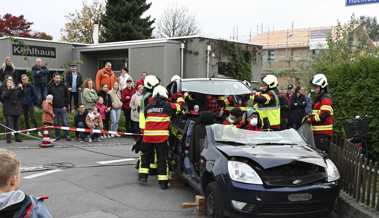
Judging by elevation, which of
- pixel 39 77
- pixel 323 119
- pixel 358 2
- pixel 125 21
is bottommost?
pixel 323 119

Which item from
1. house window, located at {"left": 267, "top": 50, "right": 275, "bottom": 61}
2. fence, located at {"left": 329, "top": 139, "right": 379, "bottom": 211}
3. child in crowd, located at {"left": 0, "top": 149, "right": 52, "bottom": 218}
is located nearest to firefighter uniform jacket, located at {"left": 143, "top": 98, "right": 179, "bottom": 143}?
fence, located at {"left": 329, "top": 139, "right": 379, "bottom": 211}

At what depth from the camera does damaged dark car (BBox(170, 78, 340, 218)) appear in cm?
564

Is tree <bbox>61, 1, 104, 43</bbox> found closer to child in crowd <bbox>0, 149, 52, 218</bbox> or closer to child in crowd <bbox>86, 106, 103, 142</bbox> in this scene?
child in crowd <bbox>86, 106, 103, 142</bbox>

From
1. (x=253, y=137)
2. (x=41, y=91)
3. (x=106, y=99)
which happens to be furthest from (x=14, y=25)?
(x=253, y=137)

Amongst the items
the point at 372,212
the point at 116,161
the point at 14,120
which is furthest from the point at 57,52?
the point at 372,212

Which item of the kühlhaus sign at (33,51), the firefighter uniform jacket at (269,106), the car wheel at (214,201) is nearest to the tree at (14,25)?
the kühlhaus sign at (33,51)

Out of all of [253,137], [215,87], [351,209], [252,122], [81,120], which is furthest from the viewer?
[81,120]

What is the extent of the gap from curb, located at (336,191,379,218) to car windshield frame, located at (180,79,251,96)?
365cm

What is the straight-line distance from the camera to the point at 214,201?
237 inches

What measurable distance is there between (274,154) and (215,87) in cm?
413

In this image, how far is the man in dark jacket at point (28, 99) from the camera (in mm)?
13531

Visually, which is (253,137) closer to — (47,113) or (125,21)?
(47,113)

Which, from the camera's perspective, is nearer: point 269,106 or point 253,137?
point 253,137

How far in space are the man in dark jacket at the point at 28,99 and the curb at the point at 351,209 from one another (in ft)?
31.4
